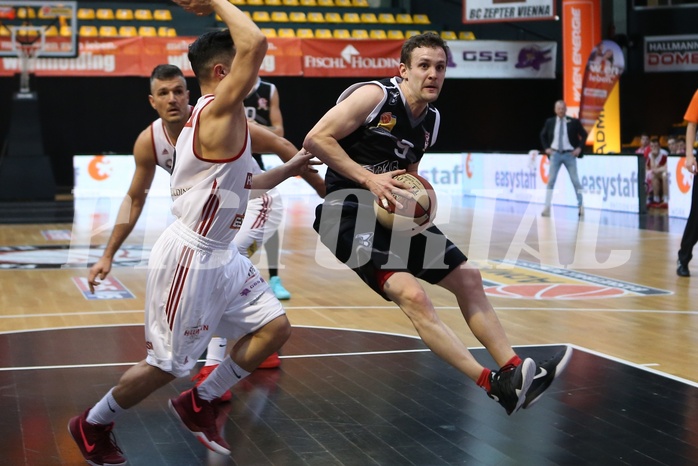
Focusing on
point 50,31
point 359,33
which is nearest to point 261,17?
point 359,33

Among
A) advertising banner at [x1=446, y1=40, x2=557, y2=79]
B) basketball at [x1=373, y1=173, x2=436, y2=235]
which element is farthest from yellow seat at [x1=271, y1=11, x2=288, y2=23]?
basketball at [x1=373, y1=173, x2=436, y2=235]

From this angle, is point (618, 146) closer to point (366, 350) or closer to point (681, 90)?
point (681, 90)

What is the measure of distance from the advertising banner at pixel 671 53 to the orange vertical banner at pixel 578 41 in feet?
12.8

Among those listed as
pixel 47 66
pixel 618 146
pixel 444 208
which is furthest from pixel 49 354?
pixel 618 146

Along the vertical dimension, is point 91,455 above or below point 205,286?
below

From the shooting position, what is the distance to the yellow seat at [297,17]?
23.9 meters

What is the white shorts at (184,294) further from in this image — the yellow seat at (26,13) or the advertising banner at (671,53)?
the advertising banner at (671,53)

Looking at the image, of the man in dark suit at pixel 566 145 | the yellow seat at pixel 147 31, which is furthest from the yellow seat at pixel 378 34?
the man in dark suit at pixel 566 145

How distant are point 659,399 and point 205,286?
8.78 feet

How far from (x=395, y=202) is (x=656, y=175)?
45.4 feet

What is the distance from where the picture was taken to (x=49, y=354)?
654 cm

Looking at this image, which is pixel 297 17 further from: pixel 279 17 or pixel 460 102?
pixel 460 102

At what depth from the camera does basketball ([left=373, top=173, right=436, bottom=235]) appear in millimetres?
4508

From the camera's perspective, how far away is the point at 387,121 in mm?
4684
